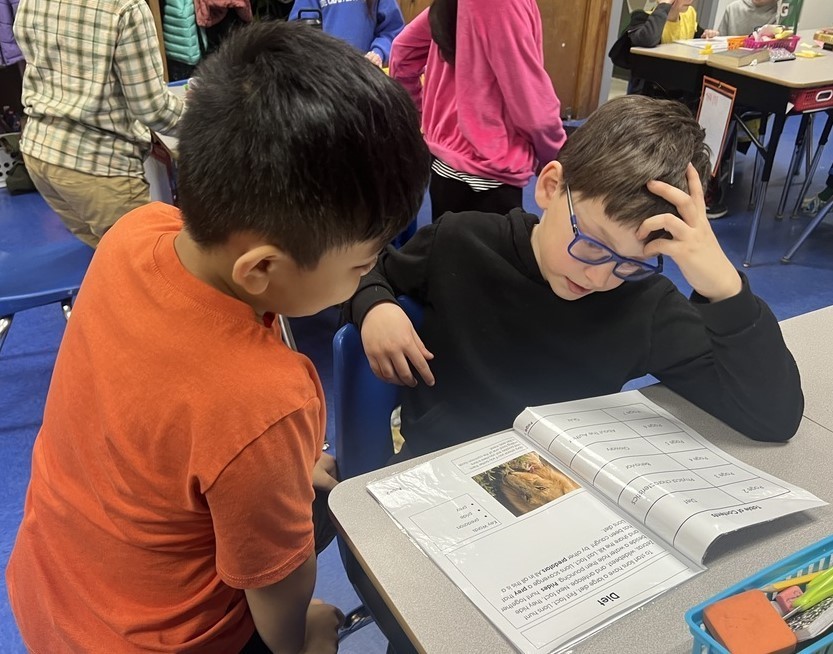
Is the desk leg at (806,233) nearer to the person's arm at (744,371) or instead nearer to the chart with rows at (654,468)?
the person's arm at (744,371)

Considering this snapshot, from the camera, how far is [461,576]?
2.22 ft

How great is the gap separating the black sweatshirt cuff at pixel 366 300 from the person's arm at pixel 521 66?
38.6 inches

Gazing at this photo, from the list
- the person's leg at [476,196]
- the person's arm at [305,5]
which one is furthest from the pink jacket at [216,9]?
the person's leg at [476,196]

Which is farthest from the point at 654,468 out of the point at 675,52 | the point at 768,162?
the point at 675,52

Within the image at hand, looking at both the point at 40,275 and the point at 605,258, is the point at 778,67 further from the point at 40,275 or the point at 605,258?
the point at 40,275

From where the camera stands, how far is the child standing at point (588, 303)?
95cm

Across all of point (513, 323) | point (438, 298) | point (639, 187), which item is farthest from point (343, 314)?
point (639, 187)

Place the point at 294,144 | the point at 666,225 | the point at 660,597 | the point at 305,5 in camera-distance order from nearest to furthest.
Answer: the point at 294,144
the point at 660,597
the point at 666,225
the point at 305,5

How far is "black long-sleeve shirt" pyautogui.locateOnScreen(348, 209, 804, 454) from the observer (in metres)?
1.11

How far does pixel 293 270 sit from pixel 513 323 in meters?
0.64

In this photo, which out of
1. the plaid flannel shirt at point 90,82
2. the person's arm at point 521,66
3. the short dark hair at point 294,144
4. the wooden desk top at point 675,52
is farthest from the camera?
the wooden desk top at point 675,52

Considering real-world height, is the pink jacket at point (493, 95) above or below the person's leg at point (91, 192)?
above

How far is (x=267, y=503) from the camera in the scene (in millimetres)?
601

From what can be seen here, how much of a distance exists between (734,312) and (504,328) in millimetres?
368
